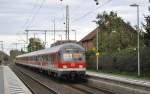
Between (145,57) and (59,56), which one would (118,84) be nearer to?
(59,56)

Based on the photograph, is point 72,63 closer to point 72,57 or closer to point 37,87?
point 72,57

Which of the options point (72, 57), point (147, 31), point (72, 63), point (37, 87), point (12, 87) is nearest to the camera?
point (12, 87)

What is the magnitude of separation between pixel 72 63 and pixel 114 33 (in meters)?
35.2

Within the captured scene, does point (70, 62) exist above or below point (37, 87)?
above

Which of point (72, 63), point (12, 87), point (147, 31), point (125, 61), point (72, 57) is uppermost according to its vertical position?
point (147, 31)

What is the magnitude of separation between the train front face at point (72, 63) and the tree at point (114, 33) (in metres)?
29.5

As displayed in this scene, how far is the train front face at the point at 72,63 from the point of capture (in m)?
36.7

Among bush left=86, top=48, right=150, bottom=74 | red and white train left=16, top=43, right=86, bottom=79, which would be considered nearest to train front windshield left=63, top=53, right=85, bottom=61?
red and white train left=16, top=43, right=86, bottom=79

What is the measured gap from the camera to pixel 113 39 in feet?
229

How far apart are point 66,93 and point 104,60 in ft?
110

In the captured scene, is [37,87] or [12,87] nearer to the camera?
[12,87]

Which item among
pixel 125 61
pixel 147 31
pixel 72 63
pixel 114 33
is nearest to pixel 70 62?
pixel 72 63

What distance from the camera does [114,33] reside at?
71250 mm

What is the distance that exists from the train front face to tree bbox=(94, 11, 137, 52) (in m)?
29.5
